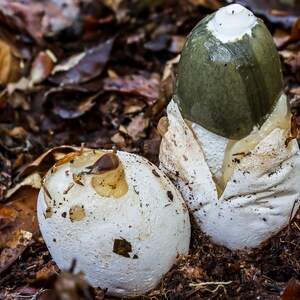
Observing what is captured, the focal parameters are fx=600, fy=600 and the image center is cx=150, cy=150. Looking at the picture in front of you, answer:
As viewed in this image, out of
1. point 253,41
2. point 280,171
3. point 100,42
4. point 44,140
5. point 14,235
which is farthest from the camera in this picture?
point 100,42

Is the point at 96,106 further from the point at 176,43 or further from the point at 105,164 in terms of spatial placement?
the point at 105,164

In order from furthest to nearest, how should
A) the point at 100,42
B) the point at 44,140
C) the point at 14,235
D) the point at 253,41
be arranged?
the point at 100,42 < the point at 44,140 < the point at 14,235 < the point at 253,41

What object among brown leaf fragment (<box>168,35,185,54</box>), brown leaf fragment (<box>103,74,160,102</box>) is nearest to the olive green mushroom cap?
brown leaf fragment (<box>103,74,160,102</box>)

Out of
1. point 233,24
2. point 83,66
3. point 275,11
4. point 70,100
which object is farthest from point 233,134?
point 275,11

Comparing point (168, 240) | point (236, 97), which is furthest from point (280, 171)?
point (168, 240)

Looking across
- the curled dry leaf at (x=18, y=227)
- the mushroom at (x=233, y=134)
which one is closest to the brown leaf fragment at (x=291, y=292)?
the mushroom at (x=233, y=134)

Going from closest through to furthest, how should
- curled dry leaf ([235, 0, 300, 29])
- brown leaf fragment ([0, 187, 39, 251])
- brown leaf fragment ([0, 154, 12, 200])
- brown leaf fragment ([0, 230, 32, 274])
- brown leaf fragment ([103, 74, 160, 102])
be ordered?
1. brown leaf fragment ([0, 230, 32, 274])
2. brown leaf fragment ([0, 187, 39, 251])
3. brown leaf fragment ([0, 154, 12, 200])
4. brown leaf fragment ([103, 74, 160, 102])
5. curled dry leaf ([235, 0, 300, 29])

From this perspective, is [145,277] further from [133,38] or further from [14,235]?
[133,38]

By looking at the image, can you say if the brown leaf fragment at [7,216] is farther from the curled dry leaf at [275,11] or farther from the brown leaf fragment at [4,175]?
the curled dry leaf at [275,11]

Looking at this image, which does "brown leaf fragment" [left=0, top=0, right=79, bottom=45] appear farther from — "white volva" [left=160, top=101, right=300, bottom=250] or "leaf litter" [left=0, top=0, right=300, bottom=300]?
"white volva" [left=160, top=101, right=300, bottom=250]
